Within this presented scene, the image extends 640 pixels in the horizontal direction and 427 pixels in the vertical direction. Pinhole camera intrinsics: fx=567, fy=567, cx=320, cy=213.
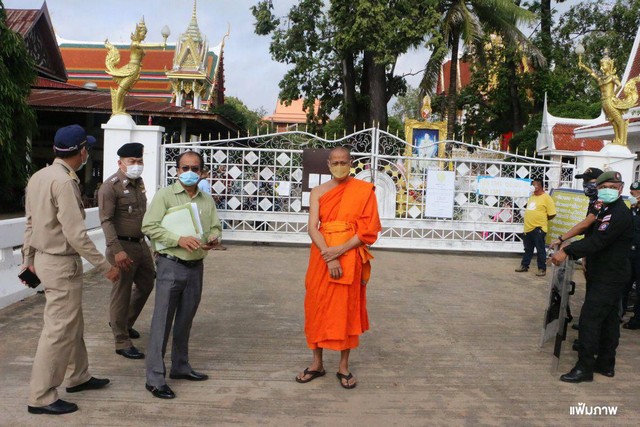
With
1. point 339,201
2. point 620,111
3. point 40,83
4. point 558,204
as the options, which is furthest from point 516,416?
point 40,83

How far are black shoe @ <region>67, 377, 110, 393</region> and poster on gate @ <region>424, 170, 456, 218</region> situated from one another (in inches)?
288

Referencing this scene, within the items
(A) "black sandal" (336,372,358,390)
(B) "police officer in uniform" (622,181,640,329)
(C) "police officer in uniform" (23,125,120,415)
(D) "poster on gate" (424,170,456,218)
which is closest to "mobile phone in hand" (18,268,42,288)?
(C) "police officer in uniform" (23,125,120,415)

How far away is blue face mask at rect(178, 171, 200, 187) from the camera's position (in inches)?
152

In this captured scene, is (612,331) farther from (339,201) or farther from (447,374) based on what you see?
(339,201)

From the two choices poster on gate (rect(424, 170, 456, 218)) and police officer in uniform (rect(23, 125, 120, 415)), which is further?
poster on gate (rect(424, 170, 456, 218))

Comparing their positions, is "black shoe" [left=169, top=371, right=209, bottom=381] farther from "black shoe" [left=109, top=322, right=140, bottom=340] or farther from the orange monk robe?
"black shoe" [left=109, top=322, right=140, bottom=340]

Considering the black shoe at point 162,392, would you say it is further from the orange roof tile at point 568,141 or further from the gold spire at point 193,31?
the gold spire at point 193,31

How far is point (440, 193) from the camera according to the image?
10.2 meters

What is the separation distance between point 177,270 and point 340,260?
3.66 feet

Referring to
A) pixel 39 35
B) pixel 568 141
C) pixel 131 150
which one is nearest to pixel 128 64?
pixel 131 150

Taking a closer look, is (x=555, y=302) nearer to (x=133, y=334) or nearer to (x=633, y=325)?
(x=633, y=325)

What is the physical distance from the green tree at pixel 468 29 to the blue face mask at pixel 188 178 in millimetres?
12549

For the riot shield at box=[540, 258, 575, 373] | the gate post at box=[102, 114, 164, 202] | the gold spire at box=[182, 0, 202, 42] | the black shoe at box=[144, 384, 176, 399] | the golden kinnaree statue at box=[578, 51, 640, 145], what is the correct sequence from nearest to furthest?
the black shoe at box=[144, 384, 176, 399]
the riot shield at box=[540, 258, 575, 373]
the golden kinnaree statue at box=[578, 51, 640, 145]
the gate post at box=[102, 114, 164, 202]
the gold spire at box=[182, 0, 202, 42]

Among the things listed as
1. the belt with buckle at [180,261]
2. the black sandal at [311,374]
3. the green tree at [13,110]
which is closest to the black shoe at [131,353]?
the belt with buckle at [180,261]
